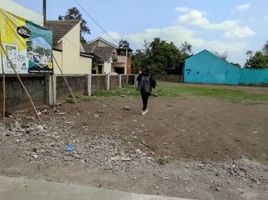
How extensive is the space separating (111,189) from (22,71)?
7.58 metres

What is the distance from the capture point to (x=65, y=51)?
2811 cm

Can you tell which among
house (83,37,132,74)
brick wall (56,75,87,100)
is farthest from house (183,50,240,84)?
brick wall (56,75,87,100)

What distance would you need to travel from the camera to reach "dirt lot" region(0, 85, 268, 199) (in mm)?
6270

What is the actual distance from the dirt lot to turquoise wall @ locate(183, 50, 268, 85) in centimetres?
4679

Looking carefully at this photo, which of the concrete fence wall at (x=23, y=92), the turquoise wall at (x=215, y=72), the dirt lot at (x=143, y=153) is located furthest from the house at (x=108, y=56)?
the dirt lot at (x=143, y=153)

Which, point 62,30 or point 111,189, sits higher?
point 62,30

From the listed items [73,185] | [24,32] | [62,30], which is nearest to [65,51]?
[62,30]

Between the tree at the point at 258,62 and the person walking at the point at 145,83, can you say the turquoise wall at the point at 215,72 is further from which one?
the person walking at the point at 145,83

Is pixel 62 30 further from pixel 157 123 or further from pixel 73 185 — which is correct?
pixel 73 185

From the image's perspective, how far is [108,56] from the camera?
53.2 metres

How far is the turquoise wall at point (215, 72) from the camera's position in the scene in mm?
57469

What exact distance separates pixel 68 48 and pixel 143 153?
21825 mm

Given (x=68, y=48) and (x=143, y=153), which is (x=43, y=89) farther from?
(x=68, y=48)

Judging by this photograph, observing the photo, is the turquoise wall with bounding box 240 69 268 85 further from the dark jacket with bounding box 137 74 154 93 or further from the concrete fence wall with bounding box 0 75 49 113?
the concrete fence wall with bounding box 0 75 49 113
